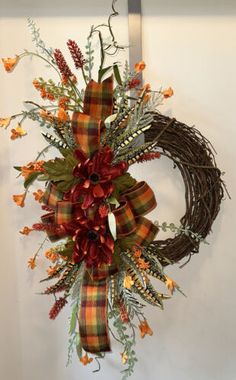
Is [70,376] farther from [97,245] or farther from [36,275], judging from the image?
[97,245]

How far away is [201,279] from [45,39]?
1010 millimetres

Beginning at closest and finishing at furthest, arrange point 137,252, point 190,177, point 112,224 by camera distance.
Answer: point 112,224 → point 137,252 → point 190,177

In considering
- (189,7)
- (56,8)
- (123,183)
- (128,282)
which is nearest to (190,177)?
(123,183)

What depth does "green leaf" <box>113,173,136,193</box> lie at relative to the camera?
0.89 m

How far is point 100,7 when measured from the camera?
1259mm

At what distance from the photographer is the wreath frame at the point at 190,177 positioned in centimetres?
116

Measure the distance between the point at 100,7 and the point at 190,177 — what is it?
25.7 inches

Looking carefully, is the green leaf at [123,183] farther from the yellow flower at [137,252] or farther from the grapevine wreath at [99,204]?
the yellow flower at [137,252]

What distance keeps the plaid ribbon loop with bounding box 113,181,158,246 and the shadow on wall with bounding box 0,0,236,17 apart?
71 cm

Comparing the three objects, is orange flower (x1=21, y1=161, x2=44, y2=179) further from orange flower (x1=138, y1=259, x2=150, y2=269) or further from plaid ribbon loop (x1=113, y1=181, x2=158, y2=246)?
orange flower (x1=138, y1=259, x2=150, y2=269)

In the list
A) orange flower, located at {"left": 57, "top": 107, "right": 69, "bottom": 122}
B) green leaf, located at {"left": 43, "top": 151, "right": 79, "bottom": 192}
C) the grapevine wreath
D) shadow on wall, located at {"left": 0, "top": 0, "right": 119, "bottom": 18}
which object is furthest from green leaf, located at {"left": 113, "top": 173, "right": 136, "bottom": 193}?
shadow on wall, located at {"left": 0, "top": 0, "right": 119, "bottom": 18}

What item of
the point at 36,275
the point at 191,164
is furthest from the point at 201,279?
the point at 36,275

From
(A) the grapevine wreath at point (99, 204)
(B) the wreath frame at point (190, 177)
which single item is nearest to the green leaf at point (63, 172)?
(A) the grapevine wreath at point (99, 204)

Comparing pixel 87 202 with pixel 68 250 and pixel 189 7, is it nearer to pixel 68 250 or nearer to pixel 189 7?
pixel 68 250
